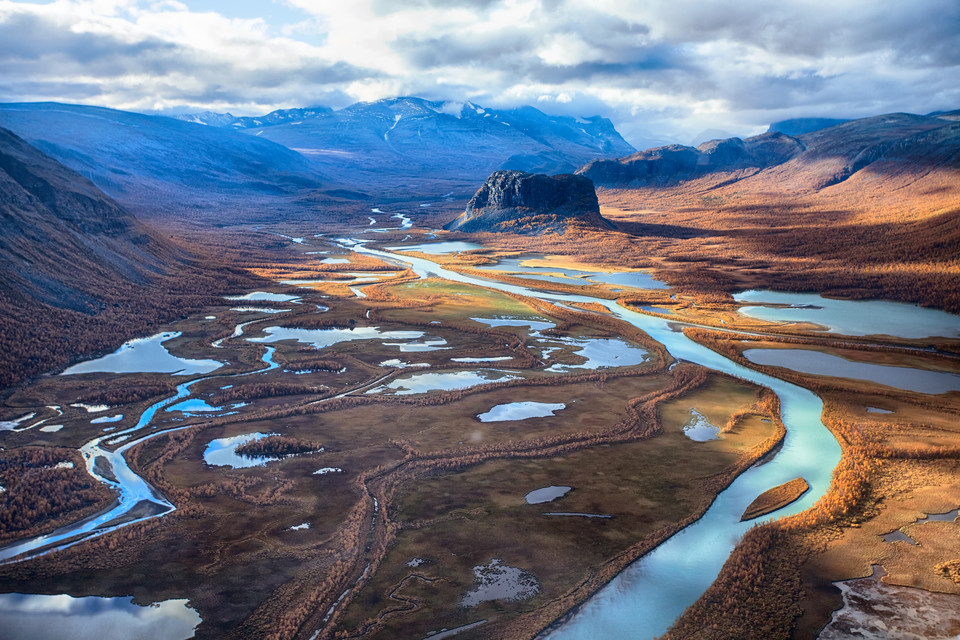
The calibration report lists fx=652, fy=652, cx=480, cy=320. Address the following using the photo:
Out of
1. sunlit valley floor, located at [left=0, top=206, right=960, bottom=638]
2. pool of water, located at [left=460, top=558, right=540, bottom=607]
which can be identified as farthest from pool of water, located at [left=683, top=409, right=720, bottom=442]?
pool of water, located at [left=460, top=558, right=540, bottom=607]

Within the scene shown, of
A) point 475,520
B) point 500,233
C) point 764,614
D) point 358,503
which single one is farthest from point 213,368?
point 500,233

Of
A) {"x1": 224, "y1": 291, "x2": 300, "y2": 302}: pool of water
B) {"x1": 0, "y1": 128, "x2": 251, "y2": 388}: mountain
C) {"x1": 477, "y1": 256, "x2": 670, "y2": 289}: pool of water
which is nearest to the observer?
{"x1": 0, "y1": 128, "x2": 251, "y2": 388}: mountain

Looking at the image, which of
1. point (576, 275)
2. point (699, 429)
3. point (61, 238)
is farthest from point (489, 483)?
point (576, 275)

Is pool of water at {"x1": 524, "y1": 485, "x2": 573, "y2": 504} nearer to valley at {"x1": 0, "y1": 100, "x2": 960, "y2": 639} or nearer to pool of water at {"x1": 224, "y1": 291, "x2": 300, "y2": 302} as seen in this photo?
valley at {"x1": 0, "y1": 100, "x2": 960, "y2": 639}

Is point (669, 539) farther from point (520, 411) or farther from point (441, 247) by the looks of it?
point (441, 247)

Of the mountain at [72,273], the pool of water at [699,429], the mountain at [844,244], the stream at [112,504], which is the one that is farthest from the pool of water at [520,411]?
the mountain at [844,244]
